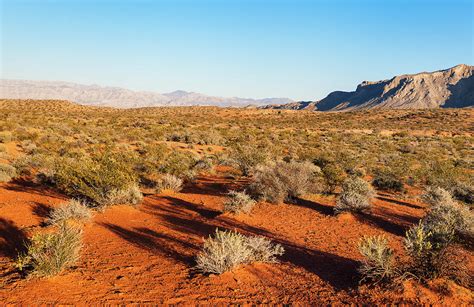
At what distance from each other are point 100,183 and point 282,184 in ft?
18.9

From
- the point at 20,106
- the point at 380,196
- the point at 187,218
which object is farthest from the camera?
the point at 20,106

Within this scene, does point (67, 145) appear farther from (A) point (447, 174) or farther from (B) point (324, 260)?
(A) point (447, 174)

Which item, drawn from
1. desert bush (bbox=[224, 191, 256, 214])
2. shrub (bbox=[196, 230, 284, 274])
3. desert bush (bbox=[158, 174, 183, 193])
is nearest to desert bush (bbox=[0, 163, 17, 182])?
desert bush (bbox=[158, 174, 183, 193])

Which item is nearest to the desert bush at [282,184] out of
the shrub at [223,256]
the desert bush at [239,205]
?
the desert bush at [239,205]

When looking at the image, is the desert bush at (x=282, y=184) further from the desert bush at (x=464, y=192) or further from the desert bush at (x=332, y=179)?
the desert bush at (x=464, y=192)

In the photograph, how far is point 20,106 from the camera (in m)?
52.9

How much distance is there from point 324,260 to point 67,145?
61.5 ft

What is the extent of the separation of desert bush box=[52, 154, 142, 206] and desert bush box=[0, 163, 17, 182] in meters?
3.38

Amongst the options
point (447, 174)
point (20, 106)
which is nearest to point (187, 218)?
point (447, 174)

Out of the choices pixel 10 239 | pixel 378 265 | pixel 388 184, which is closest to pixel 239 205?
pixel 378 265

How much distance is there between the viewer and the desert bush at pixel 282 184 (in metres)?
10.9

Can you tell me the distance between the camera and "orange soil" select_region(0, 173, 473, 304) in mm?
4758

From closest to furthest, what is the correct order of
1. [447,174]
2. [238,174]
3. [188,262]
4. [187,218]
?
[188,262]
[187,218]
[447,174]
[238,174]

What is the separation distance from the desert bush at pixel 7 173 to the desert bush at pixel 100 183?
338cm
